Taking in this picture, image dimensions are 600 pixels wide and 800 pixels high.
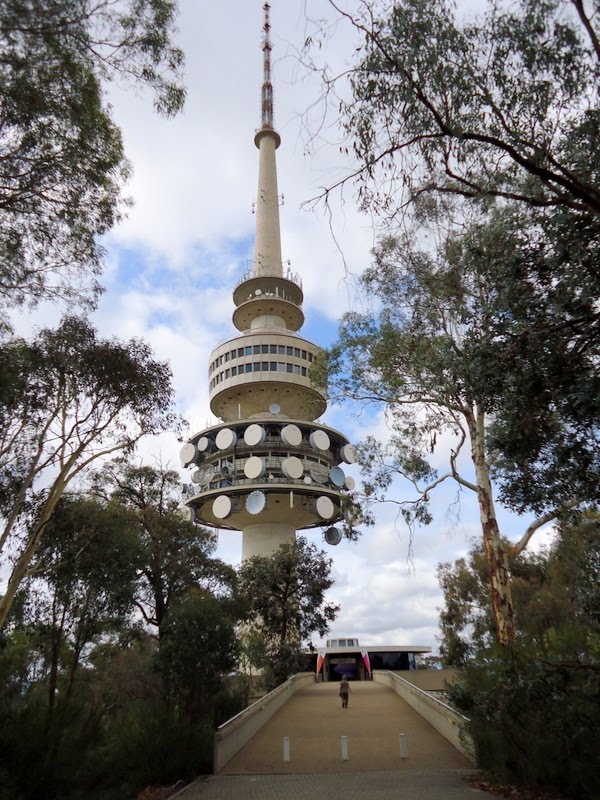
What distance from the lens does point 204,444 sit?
146 ft

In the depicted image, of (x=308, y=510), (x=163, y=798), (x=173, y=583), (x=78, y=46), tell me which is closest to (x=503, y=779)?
(x=163, y=798)

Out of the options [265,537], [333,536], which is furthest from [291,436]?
[333,536]

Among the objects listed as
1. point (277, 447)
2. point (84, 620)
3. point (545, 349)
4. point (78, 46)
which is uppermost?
point (277, 447)

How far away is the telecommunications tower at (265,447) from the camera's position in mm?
41812

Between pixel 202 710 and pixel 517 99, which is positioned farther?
pixel 202 710

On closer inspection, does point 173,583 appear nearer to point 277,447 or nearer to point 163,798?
point 163,798

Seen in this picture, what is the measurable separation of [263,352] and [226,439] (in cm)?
770

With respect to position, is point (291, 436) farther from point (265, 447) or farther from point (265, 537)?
point (265, 537)

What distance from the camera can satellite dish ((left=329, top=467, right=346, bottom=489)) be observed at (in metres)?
44.5

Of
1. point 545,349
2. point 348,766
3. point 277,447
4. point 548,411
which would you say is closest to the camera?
point 545,349

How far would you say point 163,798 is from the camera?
33.9 feet

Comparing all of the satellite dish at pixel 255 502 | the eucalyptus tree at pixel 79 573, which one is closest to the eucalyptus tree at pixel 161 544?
the eucalyptus tree at pixel 79 573

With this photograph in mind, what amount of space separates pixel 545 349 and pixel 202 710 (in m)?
13.2

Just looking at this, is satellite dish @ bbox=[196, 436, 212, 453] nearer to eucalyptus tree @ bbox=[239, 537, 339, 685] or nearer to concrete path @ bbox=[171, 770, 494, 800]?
eucalyptus tree @ bbox=[239, 537, 339, 685]
